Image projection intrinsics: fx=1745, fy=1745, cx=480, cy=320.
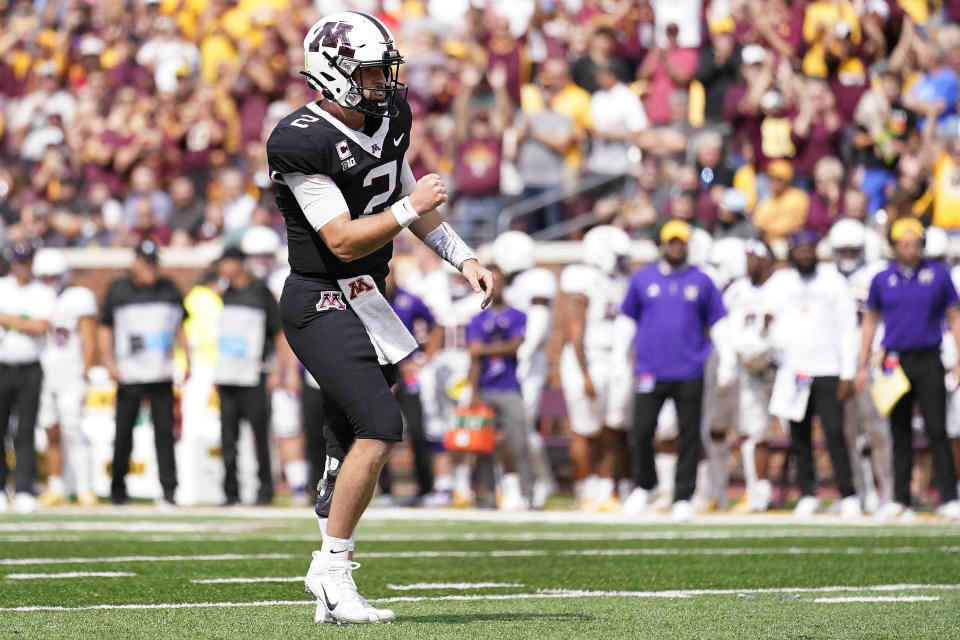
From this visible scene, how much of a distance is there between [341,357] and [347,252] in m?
0.36

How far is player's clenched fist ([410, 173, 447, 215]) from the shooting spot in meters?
5.50

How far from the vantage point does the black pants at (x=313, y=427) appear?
13422mm

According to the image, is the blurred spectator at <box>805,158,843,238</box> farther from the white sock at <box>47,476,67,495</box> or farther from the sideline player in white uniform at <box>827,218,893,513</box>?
the white sock at <box>47,476,67,495</box>

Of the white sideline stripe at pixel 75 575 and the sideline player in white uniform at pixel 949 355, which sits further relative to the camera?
the sideline player in white uniform at pixel 949 355

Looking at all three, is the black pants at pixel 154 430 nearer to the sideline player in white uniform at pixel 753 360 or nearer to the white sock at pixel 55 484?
the white sock at pixel 55 484

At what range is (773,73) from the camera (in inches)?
609

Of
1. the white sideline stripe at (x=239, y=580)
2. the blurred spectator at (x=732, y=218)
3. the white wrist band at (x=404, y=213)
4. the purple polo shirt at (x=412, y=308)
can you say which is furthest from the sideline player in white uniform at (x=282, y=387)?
the white wrist band at (x=404, y=213)

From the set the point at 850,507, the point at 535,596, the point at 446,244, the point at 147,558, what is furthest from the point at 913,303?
the point at 446,244

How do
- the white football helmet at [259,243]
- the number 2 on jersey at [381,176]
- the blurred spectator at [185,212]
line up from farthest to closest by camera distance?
the blurred spectator at [185,212] → the white football helmet at [259,243] → the number 2 on jersey at [381,176]

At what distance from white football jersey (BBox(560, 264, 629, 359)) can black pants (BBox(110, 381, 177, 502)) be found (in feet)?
10.7

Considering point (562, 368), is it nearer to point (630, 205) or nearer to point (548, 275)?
point (548, 275)

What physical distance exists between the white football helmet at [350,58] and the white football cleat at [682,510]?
638 centimetres

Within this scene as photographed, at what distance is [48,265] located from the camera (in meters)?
13.9

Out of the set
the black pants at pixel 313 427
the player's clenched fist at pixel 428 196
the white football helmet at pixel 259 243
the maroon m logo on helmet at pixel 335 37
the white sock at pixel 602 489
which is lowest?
the white sock at pixel 602 489
